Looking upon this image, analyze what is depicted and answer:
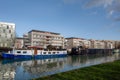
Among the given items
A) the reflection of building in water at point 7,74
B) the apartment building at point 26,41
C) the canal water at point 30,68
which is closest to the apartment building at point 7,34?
the apartment building at point 26,41

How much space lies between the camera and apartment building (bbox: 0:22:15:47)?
258 feet

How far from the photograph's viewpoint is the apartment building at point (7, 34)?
258 ft

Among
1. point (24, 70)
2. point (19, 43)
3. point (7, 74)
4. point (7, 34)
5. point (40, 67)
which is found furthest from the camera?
point (19, 43)

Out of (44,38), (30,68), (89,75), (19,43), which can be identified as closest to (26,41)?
(19,43)

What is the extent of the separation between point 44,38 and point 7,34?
3541cm

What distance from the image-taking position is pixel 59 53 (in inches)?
3174

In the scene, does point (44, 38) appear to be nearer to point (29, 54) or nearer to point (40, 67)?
point (29, 54)

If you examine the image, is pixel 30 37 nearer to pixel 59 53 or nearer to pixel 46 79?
pixel 59 53

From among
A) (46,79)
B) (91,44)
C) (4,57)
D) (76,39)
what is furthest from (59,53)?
(91,44)

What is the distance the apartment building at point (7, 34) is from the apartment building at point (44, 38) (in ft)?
86.5

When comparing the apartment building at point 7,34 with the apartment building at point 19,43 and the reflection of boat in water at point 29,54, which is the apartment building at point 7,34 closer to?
the reflection of boat in water at point 29,54

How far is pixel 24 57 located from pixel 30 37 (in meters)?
50.0

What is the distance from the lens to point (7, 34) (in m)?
80.2

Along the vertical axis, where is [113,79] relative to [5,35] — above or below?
below
